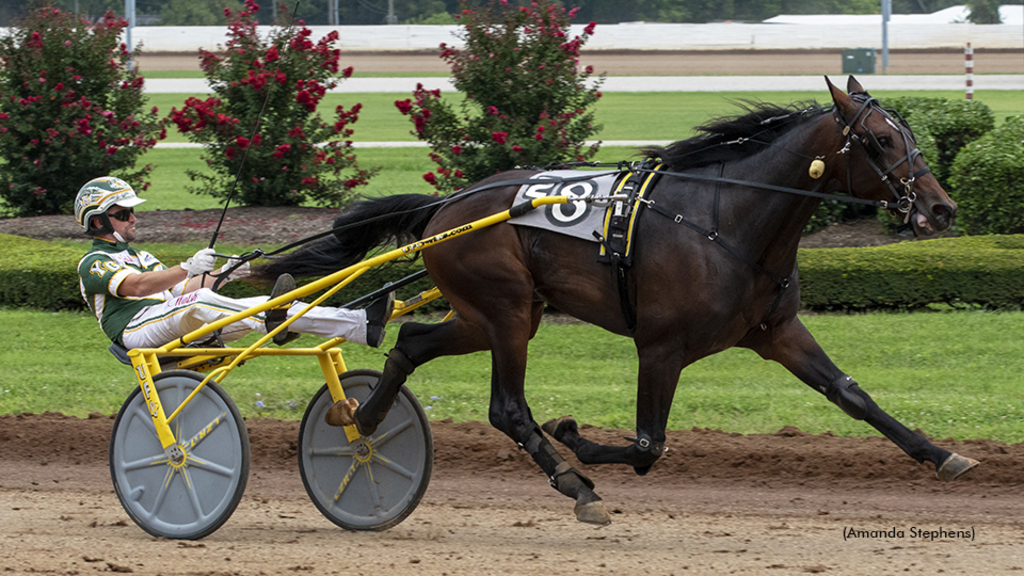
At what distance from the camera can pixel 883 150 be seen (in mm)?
3803

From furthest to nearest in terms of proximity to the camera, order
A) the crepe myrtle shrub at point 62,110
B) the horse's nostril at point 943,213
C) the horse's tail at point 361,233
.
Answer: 1. the crepe myrtle shrub at point 62,110
2. the horse's tail at point 361,233
3. the horse's nostril at point 943,213

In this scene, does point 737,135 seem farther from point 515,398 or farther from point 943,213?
point 515,398

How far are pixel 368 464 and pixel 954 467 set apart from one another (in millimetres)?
2318

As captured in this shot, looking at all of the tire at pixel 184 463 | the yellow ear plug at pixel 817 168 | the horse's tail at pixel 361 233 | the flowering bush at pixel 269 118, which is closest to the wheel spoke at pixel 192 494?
the tire at pixel 184 463

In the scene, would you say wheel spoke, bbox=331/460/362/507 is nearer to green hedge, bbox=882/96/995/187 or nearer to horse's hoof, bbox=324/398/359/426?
horse's hoof, bbox=324/398/359/426

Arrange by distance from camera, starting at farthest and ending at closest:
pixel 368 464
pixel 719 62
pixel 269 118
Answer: pixel 719 62 → pixel 269 118 → pixel 368 464

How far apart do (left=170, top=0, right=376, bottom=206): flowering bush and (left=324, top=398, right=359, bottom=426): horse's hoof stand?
6.44 metres

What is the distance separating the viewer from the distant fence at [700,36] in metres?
34.8

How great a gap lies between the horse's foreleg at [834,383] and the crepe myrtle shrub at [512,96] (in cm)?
561

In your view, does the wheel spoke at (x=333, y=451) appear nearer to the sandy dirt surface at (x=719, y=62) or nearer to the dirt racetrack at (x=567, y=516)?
the dirt racetrack at (x=567, y=516)

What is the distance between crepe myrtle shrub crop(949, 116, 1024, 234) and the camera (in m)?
Answer: 9.23

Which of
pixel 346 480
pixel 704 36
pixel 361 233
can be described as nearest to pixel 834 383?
pixel 346 480

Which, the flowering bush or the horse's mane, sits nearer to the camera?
the horse's mane

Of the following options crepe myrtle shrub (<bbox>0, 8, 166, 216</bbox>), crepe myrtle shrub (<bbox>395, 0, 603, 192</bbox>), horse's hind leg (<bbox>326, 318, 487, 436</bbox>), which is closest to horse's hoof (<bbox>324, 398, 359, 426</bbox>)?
horse's hind leg (<bbox>326, 318, 487, 436</bbox>)
